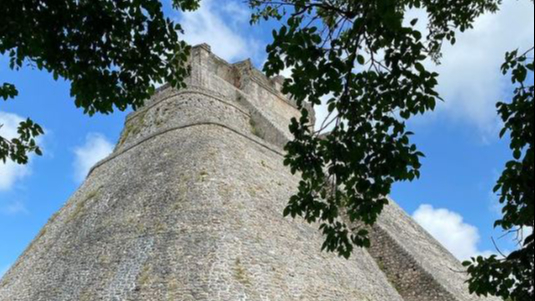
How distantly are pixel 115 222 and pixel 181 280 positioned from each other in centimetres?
373

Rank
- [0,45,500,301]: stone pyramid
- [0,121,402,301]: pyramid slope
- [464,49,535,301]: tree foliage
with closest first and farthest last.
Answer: [464,49,535,301]: tree foliage, [0,121,402,301]: pyramid slope, [0,45,500,301]: stone pyramid

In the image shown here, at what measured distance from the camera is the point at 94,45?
6.81 meters

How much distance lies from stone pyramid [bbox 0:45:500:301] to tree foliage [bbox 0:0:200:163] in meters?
4.18

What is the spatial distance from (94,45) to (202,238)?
541 cm

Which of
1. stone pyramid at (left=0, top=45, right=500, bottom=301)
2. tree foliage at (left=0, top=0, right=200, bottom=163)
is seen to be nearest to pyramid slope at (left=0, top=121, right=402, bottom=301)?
stone pyramid at (left=0, top=45, right=500, bottom=301)

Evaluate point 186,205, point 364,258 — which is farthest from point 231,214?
point 364,258

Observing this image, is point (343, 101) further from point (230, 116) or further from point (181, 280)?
point (230, 116)

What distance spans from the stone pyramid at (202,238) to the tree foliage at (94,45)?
165 inches

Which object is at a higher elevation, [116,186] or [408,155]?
[408,155]

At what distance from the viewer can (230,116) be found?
1944 centimetres

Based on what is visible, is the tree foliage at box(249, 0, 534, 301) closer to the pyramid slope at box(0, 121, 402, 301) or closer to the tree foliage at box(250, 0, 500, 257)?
the tree foliage at box(250, 0, 500, 257)

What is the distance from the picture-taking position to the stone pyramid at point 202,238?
10484 mm

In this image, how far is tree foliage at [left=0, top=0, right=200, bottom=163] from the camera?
645 cm

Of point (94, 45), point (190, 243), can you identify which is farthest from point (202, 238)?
point (94, 45)
